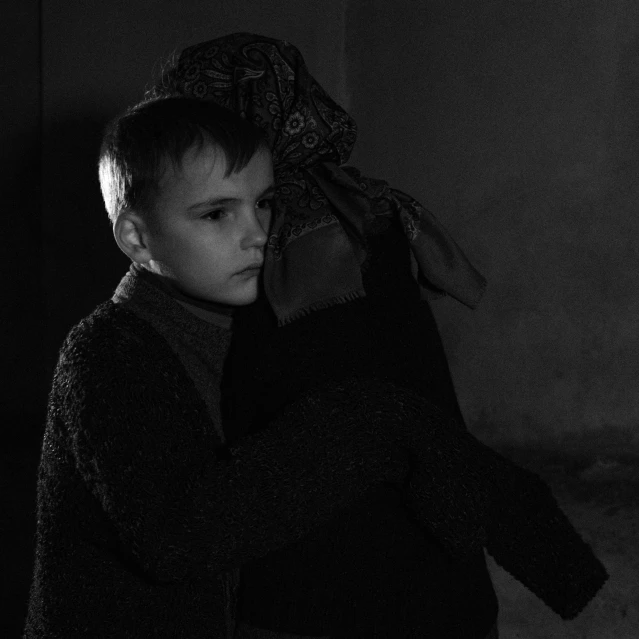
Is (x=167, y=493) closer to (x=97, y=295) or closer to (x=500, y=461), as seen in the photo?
(x=500, y=461)

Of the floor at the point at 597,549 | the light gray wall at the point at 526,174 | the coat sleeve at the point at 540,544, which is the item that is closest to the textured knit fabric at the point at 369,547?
the coat sleeve at the point at 540,544

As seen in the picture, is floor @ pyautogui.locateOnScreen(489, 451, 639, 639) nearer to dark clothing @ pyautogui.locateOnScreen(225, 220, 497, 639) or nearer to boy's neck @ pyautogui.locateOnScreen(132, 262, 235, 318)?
dark clothing @ pyautogui.locateOnScreen(225, 220, 497, 639)

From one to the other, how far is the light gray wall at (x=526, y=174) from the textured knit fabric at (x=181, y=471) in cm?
145

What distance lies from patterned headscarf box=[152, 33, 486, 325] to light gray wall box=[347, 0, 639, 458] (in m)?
1.30

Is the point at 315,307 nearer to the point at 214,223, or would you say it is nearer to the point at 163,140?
the point at 214,223

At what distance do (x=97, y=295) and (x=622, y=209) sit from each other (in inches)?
56.4

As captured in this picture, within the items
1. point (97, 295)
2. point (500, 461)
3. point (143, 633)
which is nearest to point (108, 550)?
point (143, 633)

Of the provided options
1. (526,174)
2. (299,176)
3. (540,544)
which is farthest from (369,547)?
(526,174)

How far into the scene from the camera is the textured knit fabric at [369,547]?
1.11 metres

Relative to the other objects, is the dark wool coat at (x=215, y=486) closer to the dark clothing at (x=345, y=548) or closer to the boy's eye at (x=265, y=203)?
the dark clothing at (x=345, y=548)

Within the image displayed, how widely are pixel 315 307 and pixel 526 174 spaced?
4.95 feet

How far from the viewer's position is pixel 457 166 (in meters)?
2.54

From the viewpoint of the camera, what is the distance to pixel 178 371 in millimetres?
1116

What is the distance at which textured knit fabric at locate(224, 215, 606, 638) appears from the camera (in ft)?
3.63
